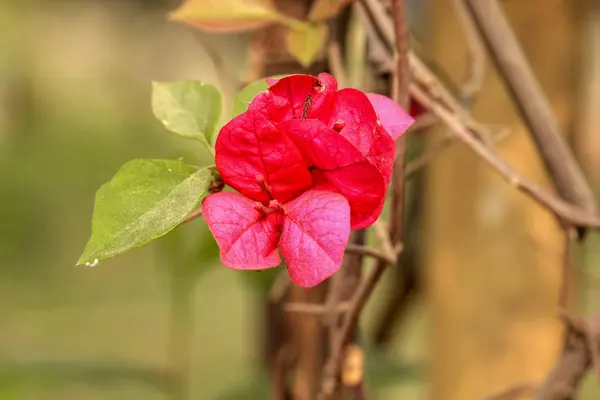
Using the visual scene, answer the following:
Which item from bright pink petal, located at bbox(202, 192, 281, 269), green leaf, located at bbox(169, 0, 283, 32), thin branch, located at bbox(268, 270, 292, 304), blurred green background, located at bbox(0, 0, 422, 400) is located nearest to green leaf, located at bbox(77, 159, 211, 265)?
bright pink petal, located at bbox(202, 192, 281, 269)

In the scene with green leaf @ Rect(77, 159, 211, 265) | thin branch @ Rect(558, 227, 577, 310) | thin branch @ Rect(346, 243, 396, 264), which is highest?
green leaf @ Rect(77, 159, 211, 265)

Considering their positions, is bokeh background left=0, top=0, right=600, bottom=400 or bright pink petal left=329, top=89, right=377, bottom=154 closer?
bright pink petal left=329, top=89, right=377, bottom=154

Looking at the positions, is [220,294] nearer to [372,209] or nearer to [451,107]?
[451,107]

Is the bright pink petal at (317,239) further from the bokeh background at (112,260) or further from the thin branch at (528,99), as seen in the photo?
the bokeh background at (112,260)

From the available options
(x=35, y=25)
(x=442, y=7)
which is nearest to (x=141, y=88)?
(x=35, y=25)

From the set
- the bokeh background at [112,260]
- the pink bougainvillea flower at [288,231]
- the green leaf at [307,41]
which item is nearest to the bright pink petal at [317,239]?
the pink bougainvillea flower at [288,231]

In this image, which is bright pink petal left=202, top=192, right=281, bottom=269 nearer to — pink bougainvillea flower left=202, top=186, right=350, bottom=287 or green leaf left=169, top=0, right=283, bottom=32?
pink bougainvillea flower left=202, top=186, right=350, bottom=287

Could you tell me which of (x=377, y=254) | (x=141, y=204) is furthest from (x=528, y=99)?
(x=141, y=204)
